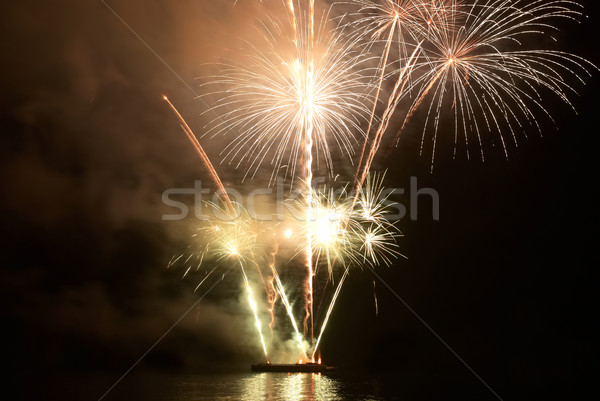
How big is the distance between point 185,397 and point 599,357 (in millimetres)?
45838

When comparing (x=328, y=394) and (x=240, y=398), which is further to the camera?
(x=328, y=394)

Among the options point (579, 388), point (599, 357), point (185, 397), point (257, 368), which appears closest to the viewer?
point (185, 397)

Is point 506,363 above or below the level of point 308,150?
below

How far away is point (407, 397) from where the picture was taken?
109ft

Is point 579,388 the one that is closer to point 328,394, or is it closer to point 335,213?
point 328,394

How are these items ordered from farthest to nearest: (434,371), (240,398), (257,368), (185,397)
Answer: (434,371) < (257,368) < (185,397) < (240,398)

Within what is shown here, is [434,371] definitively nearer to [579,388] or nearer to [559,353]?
[559,353]

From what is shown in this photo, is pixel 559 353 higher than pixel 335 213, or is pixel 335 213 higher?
pixel 335 213

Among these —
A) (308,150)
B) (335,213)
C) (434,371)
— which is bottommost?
(434,371)

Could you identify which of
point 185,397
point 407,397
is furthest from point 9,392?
point 407,397

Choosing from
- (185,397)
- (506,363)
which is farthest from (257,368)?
(506,363)

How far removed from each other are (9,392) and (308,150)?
118ft

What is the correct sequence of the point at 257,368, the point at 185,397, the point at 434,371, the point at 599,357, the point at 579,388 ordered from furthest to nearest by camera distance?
the point at 434,371 → the point at 599,357 → the point at 257,368 → the point at 579,388 → the point at 185,397

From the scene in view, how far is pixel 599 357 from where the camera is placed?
55.3m
